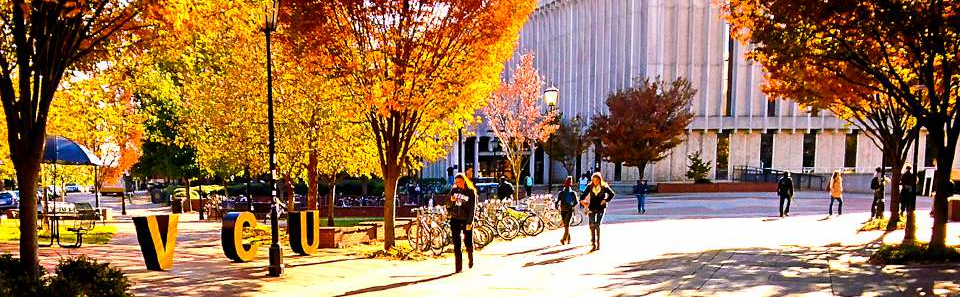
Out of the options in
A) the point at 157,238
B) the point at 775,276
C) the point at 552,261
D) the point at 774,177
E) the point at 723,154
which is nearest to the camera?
the point at 775,276

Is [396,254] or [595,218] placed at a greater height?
[595,218]

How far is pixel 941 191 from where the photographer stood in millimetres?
10906

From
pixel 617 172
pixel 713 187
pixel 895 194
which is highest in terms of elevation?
pixel 895 194

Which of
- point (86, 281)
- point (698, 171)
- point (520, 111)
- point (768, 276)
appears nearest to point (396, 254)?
point (86, 281)

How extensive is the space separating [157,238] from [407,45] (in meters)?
5.41

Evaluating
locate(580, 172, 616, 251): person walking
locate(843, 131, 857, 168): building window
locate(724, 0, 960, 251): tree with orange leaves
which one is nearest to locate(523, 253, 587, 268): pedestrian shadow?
locate(580, 172, 616, 251): person walking

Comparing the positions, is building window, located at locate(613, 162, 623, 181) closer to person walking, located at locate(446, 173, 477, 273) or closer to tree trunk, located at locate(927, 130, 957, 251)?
tree trunk, located at locate(927, 130, 957, 251)

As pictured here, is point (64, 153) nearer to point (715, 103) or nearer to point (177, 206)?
point (177, 206)

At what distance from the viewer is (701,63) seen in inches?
1884

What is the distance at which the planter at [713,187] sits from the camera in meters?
38.7

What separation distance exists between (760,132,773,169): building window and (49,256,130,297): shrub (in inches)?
1928

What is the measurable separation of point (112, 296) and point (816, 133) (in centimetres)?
5155

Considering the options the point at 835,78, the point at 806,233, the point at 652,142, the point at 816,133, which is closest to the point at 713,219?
the point at 806,233

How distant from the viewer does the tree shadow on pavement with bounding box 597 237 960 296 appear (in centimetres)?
846
